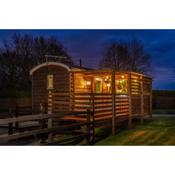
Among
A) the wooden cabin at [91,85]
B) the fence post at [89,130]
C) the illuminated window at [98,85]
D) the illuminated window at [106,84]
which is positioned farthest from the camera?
the illuminated window at [106,84]

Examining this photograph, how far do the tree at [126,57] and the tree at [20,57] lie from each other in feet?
6.59

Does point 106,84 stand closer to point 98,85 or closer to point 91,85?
point 98,85

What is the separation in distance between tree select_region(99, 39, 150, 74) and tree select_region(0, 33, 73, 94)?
2010 mm

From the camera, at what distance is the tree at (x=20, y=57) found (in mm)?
15984

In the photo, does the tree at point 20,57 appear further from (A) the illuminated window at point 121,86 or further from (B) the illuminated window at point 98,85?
(A) the illuminated window at point 121,86

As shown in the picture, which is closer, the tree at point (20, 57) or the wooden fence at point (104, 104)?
the wooden fence at point (104, 104)

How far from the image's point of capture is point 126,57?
1727 cm

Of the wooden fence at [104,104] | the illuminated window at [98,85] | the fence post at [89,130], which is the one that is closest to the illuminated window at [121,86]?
the illuminated window at [98,85]

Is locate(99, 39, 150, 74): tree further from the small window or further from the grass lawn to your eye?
the grass lawn

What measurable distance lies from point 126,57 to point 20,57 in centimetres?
544

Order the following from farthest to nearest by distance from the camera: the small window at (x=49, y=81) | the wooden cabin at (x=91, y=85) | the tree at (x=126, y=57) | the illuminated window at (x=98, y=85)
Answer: the tree at (x=126, y=57)
the illuminated window at (x=98, y=85)
the small window at (x=49, y=81)
the wooden cabin at (x=91, y=85)

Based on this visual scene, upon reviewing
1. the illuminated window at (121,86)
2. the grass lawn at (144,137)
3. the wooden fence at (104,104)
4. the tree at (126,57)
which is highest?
the tree at (126,57)

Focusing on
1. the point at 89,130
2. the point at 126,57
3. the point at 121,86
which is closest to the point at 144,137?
the point at 89,130
